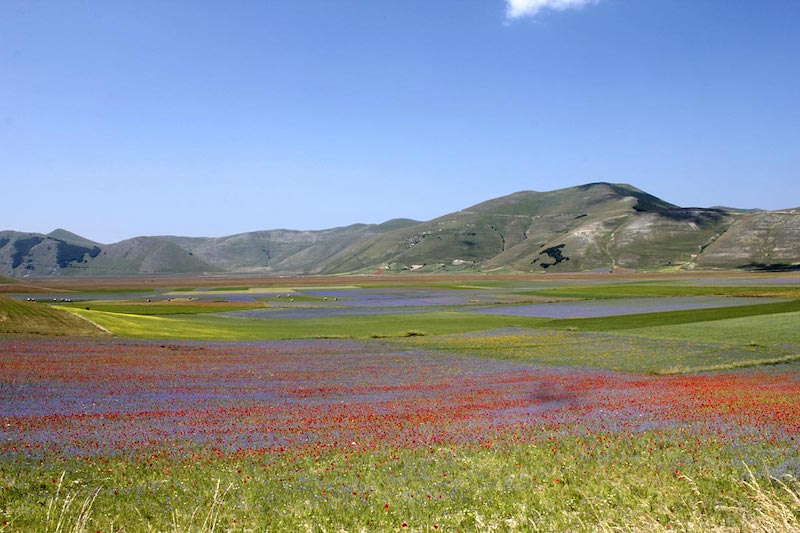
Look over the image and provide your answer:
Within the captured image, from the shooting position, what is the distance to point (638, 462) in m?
17.2

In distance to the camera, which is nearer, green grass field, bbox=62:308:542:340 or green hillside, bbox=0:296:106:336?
green hillside, bbox=0:296:106:336

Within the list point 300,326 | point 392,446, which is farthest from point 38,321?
point 392,446

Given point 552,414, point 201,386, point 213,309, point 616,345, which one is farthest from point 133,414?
point 213,309

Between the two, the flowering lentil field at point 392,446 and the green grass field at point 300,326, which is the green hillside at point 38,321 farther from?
the flowering lentil field at point 392,446

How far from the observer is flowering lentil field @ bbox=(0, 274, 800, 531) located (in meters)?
13.0

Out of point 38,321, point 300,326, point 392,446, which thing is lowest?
point 300,326

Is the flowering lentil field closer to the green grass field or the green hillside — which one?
the green hillside

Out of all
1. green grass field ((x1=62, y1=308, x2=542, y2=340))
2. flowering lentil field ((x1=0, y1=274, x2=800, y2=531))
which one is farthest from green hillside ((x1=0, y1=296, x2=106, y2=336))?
flowering lentil field ((x1=0, y1=274, x2=800, y2=531))

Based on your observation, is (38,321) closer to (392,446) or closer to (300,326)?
(300,326)

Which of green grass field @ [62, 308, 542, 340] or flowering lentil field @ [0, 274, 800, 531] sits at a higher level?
flowering lentil field @ [0, 274, 800, 531]

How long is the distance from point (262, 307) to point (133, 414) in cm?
8887

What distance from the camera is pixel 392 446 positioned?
19625 millimetres

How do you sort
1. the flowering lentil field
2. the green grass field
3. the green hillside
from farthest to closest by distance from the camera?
the green grass field < the green hillside < the flowering lentil field

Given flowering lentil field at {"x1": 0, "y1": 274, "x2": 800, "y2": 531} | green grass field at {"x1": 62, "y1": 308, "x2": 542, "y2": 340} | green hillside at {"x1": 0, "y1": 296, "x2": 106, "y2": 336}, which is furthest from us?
green grass field at {"x1": 62, "y1": 308, "x2": 542, "y2": 340}
